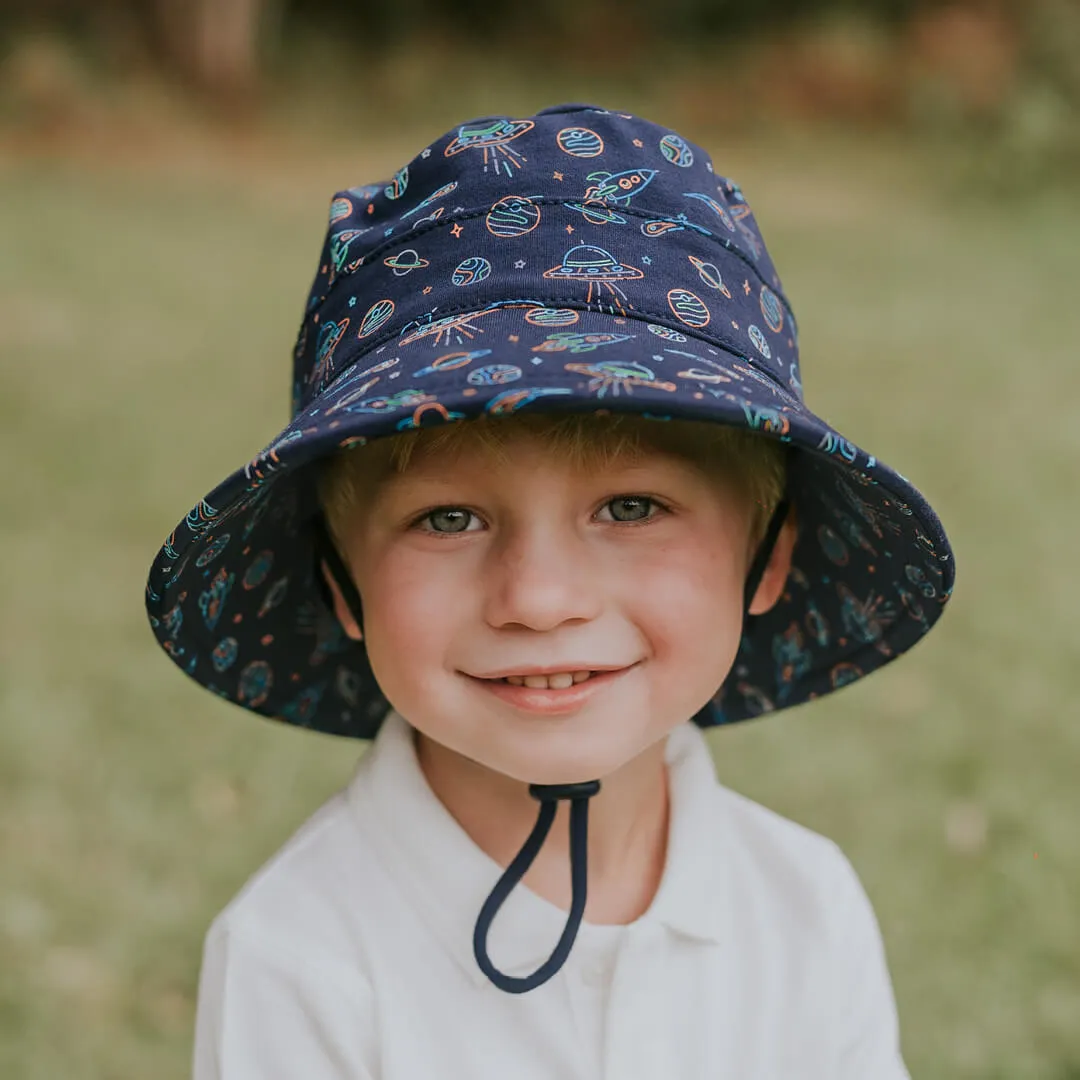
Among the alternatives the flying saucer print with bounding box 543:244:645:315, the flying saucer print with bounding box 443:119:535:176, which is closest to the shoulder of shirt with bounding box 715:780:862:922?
the flying saucer print with bounding box 543:244:645:315

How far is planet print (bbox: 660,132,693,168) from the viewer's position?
1.45 meters

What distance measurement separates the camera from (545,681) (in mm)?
1355

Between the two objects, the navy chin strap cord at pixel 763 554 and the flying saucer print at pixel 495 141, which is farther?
the navy chin strap cord at pixel 763 554

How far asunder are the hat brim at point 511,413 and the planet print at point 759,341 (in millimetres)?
44

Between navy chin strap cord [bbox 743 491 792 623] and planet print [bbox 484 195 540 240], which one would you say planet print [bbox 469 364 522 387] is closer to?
planet print [bbox 484 195 540 240]

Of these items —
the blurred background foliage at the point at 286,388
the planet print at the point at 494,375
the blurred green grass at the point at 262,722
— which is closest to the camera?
the planet print at the point at 494,375

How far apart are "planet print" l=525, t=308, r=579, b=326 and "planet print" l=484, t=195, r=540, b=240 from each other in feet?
0.34

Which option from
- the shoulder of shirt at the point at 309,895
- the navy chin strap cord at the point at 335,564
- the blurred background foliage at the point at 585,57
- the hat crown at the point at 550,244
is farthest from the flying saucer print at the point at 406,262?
the blurred background foliage at the point at 585,57

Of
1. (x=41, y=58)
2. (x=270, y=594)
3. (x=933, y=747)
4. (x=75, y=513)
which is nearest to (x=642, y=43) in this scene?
(x=41, y=58)

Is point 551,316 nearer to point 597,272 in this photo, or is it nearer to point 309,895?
point 597,272

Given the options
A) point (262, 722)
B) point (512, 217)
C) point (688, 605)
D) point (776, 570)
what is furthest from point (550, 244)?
point (262, 722)

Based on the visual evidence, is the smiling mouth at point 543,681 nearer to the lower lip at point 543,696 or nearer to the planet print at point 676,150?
the lower lip at point 543,696

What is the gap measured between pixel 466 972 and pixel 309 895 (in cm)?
18

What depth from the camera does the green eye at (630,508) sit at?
1.37 meters
